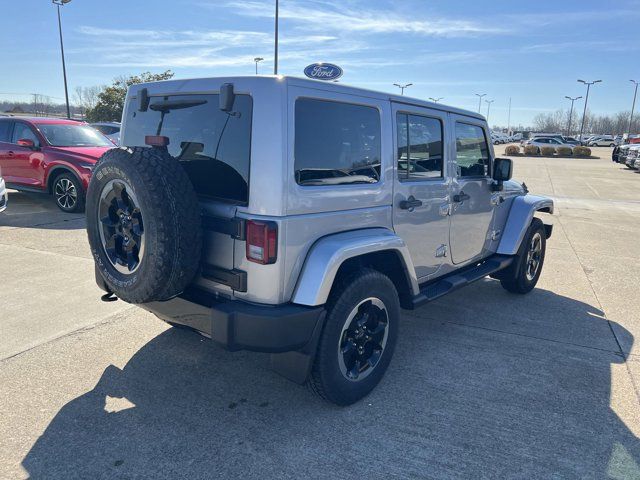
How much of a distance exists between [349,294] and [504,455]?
1227mm

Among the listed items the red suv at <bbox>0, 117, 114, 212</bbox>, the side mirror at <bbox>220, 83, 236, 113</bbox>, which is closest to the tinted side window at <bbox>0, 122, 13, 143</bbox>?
the red suv at <bbox>0, 117, 114, 212</bbox>

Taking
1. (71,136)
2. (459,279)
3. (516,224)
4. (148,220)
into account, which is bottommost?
(459,279)

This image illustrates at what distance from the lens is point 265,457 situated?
253cm

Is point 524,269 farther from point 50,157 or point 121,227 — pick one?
point 50,157

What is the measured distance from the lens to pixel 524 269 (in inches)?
202

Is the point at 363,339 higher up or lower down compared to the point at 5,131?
lower down

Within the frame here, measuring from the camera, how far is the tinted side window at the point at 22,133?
9.09 metres

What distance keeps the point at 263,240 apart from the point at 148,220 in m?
0.60

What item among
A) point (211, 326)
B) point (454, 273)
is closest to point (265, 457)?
point (211, 326)

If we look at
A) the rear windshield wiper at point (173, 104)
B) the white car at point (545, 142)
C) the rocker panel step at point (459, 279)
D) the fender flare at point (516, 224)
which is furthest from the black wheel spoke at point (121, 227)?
the white car at point (545, 142)

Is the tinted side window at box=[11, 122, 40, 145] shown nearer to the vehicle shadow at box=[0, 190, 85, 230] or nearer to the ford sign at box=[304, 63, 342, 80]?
the vehicle shadow at box=[0, 190, 85, 230]

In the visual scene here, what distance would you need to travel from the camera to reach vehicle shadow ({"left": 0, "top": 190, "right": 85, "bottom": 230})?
7.79 metres

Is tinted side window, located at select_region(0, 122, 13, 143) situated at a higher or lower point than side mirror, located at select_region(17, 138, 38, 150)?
higher

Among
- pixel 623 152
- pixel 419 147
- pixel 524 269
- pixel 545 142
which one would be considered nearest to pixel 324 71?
pixel 419 147
